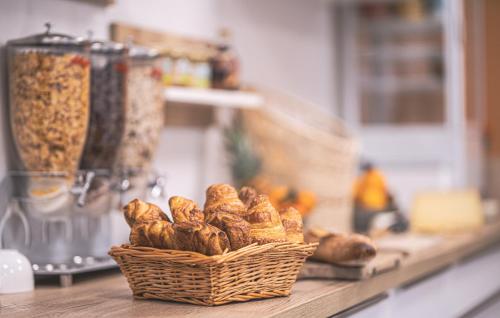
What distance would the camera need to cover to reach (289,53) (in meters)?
3.37

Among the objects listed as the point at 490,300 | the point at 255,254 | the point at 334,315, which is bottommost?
the point at 490,300

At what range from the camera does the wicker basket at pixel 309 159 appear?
279 cm

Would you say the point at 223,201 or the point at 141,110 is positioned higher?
the point at 141,110

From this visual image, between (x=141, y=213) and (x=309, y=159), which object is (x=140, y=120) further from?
(x=309, y=159)

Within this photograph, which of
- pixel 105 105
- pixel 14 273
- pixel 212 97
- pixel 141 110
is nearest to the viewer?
pixel 14 273

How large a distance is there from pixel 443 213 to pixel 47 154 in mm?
1467

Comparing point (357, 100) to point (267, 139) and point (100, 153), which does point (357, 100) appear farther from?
point (100, 153)

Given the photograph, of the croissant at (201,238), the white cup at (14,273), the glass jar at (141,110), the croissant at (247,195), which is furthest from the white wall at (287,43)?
the croissant at (201,238)

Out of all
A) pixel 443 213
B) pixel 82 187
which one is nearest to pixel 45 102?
pixel 82 187

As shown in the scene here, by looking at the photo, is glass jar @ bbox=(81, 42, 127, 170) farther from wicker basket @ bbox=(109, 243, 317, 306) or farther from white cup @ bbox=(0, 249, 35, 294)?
wicker basket @ bbox=(109, 243, 317, 306)

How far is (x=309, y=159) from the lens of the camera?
2.81 metres

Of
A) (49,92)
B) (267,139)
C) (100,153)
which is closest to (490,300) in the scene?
(267,139)

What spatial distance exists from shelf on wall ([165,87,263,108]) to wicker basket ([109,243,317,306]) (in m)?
0.93

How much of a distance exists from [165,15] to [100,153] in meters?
0.85
